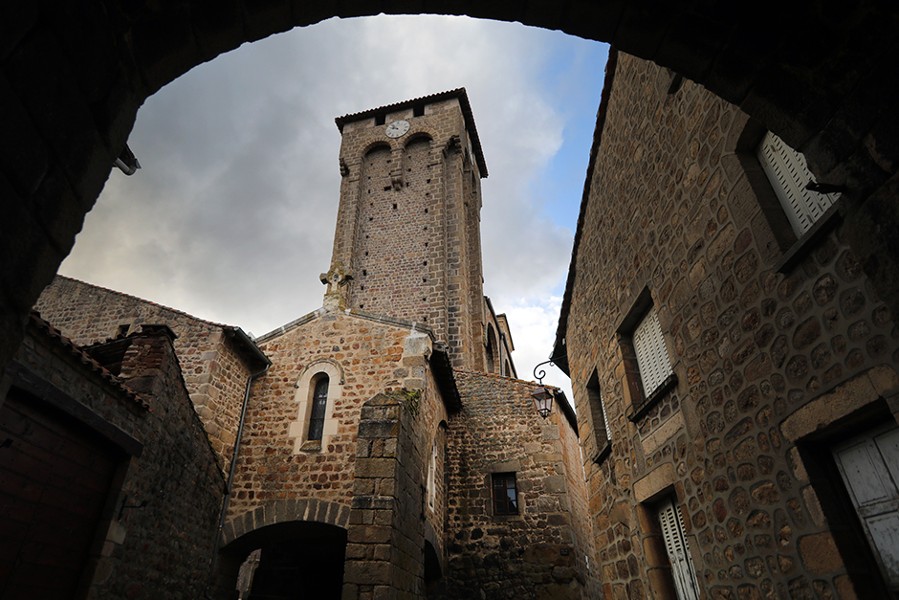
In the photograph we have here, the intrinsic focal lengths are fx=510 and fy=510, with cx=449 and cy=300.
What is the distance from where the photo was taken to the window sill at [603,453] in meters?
6.83

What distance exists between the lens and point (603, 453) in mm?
7094

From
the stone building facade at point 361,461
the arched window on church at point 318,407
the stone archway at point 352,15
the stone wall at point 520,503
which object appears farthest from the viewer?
the stone wall at point 520,503

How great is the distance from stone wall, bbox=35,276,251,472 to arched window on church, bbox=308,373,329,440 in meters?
1.44

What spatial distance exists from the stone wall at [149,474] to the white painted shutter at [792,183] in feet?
22.0

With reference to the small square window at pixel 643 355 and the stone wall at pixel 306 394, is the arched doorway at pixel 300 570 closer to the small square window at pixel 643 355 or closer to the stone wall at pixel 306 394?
the stone wall at pixel 306 394

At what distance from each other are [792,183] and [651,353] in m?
2.59

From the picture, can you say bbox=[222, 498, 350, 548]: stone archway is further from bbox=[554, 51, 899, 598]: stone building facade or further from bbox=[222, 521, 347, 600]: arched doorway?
bbox=[554, 51, 899, 598]: stone building facade

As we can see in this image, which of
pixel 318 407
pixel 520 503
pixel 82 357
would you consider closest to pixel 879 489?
pixel 82 357

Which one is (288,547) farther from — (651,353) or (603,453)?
(651,353)

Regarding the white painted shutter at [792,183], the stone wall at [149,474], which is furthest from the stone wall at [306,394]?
the white painted shutter at [792,183]

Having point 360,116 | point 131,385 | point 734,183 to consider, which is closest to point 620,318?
point 734,183

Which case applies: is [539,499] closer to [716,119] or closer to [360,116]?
[716,119]

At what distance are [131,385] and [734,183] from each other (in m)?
7.49

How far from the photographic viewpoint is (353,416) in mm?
9812
